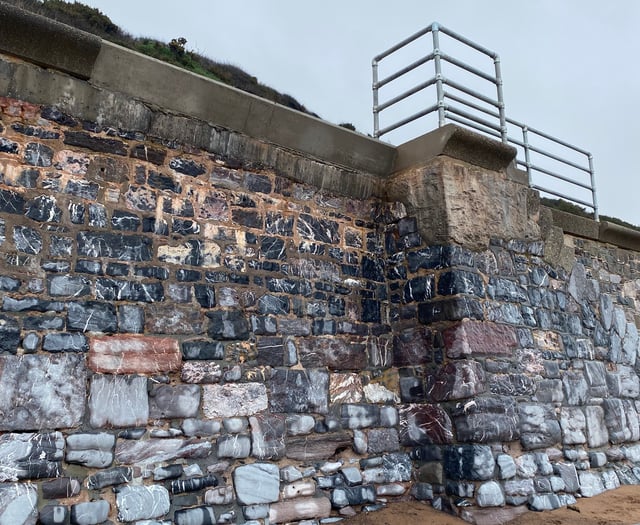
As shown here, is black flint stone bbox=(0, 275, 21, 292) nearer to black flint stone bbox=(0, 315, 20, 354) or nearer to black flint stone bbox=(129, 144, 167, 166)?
black flint stone bbox=(0, 315, 20, 354)

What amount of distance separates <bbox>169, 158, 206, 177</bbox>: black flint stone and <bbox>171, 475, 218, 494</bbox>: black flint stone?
6.47ft

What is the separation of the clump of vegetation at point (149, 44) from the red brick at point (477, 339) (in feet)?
47.7

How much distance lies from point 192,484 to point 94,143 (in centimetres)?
217

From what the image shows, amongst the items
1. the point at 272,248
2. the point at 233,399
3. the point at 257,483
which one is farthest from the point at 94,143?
the point at 257,483

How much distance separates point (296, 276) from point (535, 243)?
235 cm

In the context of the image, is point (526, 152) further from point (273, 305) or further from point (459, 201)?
point (273, 305)

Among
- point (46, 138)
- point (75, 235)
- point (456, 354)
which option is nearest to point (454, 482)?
point (456, 354)

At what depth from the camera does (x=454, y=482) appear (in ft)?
14.1

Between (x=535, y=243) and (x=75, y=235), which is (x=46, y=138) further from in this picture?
(x=535, y=243)

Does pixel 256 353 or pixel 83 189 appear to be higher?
pixel 83 189

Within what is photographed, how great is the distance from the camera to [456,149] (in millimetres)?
4953

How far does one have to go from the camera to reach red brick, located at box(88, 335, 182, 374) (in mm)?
3455

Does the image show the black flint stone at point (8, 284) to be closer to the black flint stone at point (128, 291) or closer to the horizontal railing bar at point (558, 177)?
the black flint stone at point (128, 291)

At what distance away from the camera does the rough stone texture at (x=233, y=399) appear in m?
3.79
